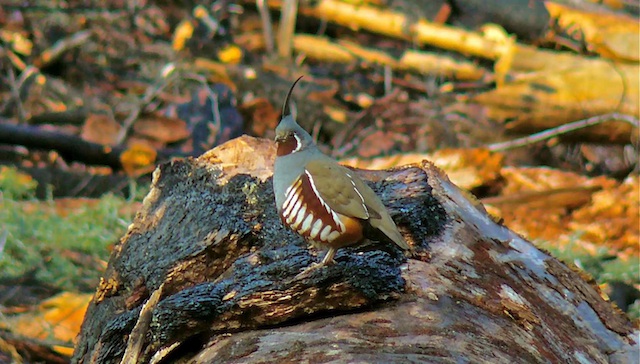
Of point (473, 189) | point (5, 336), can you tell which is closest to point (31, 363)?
point (5, 336)

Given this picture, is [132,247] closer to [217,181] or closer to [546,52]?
[217,181]

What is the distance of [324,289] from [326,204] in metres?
0.31

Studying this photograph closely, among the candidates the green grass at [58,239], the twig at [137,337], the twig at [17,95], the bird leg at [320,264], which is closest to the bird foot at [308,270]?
the bird leg at [320,264]

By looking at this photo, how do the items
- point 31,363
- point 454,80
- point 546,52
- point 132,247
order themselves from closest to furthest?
point 132,247 < point 31,363 < point 546,52 < point 454,80

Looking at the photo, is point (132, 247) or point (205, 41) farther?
point (205, 41)

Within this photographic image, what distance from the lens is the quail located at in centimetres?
242

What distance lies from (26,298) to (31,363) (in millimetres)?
647

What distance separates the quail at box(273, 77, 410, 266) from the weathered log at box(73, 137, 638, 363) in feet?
0.28

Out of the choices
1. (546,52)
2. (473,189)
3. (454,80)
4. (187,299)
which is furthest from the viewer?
(454,80)

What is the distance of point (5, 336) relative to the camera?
3.86 m

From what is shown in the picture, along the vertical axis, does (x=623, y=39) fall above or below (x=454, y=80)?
above

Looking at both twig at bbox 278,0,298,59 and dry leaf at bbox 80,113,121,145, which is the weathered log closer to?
dry leaf at bbox 80,113,121,145

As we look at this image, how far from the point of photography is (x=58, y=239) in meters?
5.08

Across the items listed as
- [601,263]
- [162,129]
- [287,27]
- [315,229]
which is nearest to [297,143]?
[315,229]
